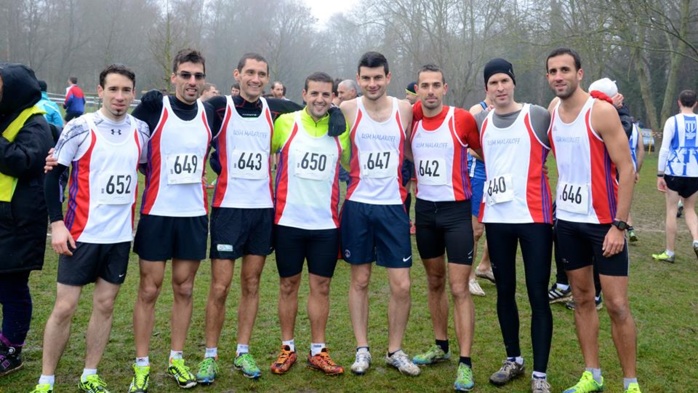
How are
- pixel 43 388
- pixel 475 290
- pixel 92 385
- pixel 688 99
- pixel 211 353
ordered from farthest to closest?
pixel 688 99 < pixel 475 290 < pixel 211 353 < pixel 92 385 < pixel 43 388

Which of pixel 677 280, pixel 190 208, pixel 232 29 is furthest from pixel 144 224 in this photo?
pixel 232 29

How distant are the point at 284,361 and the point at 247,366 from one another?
0.28 metres

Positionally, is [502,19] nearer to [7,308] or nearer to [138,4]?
[138,4]

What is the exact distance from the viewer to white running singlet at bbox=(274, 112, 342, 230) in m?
4.38

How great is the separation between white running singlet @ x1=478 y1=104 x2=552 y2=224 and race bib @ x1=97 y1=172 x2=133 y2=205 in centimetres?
246

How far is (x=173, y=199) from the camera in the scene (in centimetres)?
407

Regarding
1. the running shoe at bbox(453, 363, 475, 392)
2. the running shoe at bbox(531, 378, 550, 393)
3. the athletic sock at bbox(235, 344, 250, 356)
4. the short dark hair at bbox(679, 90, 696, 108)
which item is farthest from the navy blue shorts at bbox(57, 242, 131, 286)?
the short dark hair at bbox(679, 90, 696, 108)

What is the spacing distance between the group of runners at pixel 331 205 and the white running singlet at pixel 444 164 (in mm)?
11

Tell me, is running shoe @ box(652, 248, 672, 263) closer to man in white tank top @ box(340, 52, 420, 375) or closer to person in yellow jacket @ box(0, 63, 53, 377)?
man in white tank top @ box(340, 52, 420, 375)

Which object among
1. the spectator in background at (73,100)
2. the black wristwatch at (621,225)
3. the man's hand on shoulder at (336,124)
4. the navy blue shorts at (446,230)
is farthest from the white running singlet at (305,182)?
the spectator in background at (73,100)

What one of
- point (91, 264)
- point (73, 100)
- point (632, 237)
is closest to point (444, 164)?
point (91, 264)

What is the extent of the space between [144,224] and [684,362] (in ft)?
14.0

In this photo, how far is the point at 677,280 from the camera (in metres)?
7.46

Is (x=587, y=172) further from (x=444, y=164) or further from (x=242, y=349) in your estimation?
(x=242, y=349)
